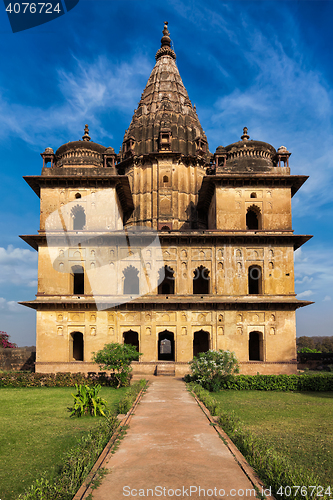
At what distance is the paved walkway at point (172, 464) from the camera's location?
23.2 ft

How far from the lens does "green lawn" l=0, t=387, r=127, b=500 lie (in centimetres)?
829

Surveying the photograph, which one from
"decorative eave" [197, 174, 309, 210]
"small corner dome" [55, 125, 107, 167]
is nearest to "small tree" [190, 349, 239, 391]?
"decorative eave" [197, 174, 309, 210]

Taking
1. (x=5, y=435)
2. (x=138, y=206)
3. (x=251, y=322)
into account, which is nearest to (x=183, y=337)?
(x=251, y=322)

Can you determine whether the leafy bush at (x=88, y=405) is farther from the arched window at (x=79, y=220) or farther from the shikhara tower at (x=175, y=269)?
the arched window at (x=79, y=220)

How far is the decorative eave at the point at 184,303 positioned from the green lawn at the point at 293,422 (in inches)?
268

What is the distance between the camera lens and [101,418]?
1330 centimetres

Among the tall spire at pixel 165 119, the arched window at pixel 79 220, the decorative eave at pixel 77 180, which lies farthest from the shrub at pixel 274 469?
the tall spire at pixel 165 119

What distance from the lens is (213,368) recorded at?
20.5m

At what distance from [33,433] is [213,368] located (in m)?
11.3

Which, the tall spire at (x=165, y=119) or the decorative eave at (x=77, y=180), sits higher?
the tall spire at (x=165, y=119)

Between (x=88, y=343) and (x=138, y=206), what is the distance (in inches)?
501

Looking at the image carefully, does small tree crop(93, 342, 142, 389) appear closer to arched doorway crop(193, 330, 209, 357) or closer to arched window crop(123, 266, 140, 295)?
arched window crop(123, 266, 140, 295)

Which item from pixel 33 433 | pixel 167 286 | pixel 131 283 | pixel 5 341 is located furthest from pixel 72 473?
pixel 5 341

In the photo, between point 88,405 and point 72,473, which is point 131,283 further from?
point 72,473
